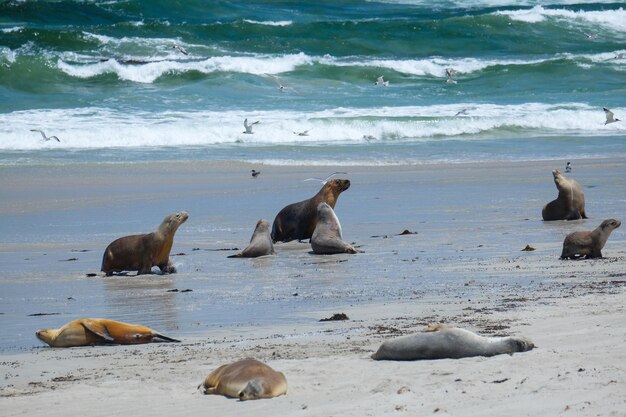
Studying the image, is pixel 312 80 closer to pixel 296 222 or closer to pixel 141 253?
pixel 296 222

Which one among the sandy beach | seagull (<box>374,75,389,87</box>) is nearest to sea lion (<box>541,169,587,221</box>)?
the sandy beach

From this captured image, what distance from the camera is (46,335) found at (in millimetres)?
6578

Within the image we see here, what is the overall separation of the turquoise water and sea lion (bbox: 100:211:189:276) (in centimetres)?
949

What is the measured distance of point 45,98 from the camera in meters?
28.6

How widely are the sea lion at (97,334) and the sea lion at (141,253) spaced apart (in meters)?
2.95

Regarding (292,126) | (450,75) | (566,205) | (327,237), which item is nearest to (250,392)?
(327,237)

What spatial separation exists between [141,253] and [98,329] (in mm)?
3142

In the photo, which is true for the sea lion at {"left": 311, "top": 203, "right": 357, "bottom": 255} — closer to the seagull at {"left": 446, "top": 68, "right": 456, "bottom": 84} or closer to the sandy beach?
the sandy beach

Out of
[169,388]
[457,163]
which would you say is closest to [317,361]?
[169,388]

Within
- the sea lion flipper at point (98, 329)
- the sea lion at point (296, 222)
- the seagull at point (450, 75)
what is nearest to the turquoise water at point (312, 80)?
the seagull at point (450, 75)

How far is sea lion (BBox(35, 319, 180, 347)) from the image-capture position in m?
6.50

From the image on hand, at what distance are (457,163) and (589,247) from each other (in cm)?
916

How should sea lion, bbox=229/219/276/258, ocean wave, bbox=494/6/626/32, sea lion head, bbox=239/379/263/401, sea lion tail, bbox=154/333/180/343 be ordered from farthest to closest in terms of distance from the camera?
ocean wave, bbox=494/6/626/32 < sea lion, bbox=229/219/276/258 < sea lion tail, bbox=154/333/180/343 < sea lion head, bbox=239/379/263/401

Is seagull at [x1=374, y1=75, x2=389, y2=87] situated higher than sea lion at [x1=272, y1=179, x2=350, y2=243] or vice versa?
seagull at [x1=374, y1=75, x2=389, y2=87]
